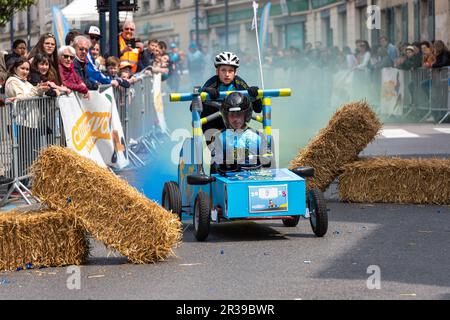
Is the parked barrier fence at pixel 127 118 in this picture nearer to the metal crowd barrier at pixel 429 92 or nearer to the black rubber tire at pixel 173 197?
the metal crowd barrier at pixel 429 92

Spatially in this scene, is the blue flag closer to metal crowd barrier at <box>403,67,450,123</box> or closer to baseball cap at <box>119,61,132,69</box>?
baseball cap at <box>119,61,132,69</box>

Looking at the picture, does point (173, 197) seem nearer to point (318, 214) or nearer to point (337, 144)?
point (318, 214)

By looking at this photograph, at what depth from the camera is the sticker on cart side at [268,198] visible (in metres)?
10.0

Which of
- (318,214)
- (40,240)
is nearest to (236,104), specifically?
(318,214)

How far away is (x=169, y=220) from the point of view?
8.82 metres

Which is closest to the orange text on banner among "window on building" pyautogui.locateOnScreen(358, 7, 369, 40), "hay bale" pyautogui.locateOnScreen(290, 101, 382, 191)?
"hay bale" pyautogui.locateOnScreen(290, 101, 382, 191)

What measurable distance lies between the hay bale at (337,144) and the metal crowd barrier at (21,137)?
2.80 m

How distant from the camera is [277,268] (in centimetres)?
857

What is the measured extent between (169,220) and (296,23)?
52112mm

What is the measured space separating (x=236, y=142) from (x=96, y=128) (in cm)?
467

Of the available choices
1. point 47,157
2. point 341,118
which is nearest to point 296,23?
point 341,118

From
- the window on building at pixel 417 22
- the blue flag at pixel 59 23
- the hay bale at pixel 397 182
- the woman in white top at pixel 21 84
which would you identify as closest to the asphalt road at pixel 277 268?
the hay bale at pixel 397 182

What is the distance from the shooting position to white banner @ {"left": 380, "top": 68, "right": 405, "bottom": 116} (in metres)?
27.3

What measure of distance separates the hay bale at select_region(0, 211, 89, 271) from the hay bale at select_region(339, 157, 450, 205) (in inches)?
175
